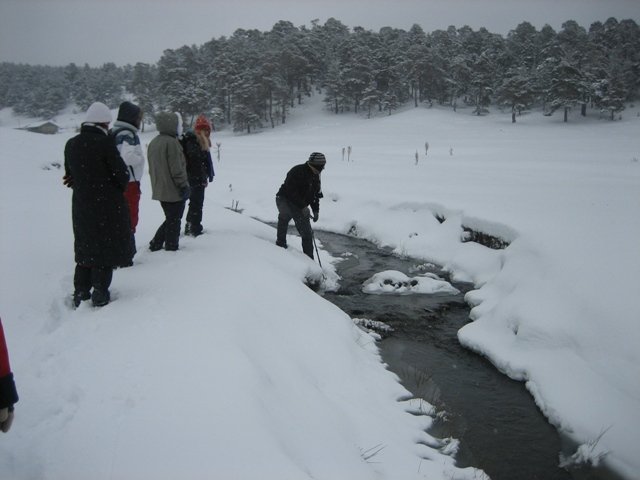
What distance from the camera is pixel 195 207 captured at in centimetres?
709

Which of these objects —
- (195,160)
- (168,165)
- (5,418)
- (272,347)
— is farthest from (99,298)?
(195,160)

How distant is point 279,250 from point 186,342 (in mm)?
3985

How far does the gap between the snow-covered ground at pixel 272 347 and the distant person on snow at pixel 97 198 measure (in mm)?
440

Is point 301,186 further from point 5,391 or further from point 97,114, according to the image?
point 5,391

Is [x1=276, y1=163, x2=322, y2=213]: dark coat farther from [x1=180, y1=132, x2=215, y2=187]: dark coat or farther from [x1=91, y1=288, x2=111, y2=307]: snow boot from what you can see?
[x1=91, y1=288, x2=111, y2=307]: snow boot

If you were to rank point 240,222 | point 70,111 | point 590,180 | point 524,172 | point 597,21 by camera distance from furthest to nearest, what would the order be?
point 70,111 → point 597,21 → point 524,172 → point 590,180 → point 240,222

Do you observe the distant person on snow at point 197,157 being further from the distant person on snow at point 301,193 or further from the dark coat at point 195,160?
the distant person on snow at point 301,193

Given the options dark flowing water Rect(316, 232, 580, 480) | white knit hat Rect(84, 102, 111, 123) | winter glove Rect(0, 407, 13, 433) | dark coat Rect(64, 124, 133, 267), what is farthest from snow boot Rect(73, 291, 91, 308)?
dark flowing water Rect(316, 232, 580, 480)

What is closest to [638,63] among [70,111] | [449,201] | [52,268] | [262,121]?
[262,121]

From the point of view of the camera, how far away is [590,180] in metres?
12.9

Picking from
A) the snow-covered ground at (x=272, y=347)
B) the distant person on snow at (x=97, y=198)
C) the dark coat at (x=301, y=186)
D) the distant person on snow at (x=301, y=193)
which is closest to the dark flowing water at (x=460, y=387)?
the snow-covered ground at (x=272, y=347)

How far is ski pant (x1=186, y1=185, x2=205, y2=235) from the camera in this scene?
6898 mm

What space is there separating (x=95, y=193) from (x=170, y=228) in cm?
195

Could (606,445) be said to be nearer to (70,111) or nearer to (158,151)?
(158,151)
